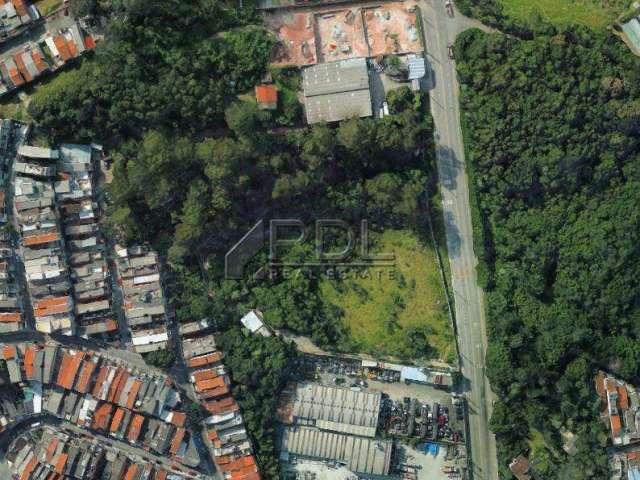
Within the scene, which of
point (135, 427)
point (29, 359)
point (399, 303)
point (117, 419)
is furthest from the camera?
point (399, 303)

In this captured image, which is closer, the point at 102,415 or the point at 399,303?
the point at 102,415

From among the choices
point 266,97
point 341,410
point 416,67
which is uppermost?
point 416,67

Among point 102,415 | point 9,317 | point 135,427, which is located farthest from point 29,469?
point 9,317

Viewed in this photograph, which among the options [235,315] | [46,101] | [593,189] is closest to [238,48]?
[46,101]

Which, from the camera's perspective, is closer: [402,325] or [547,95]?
[547,95]

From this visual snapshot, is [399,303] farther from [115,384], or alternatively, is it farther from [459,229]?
[115,384]

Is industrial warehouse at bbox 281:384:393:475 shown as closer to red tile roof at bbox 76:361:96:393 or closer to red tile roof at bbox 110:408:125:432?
red tile roof at bbox 110:408:125:432

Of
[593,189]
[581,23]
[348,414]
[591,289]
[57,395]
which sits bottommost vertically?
[348,414]

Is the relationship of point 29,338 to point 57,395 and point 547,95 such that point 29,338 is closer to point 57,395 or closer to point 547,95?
point 57,395
